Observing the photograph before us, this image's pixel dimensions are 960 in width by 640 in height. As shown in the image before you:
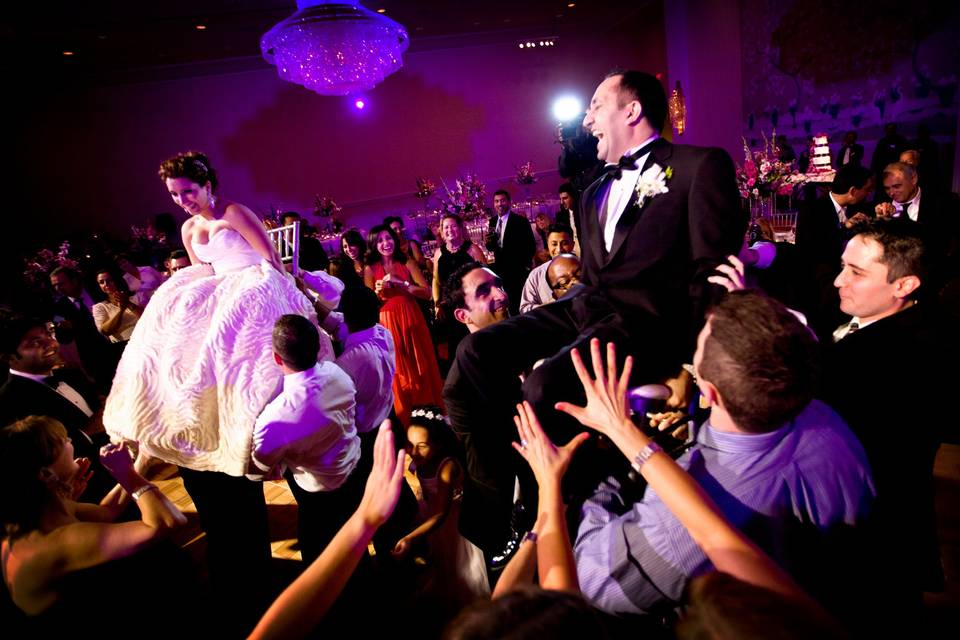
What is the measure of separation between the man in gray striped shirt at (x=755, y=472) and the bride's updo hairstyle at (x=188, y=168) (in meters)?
2.31

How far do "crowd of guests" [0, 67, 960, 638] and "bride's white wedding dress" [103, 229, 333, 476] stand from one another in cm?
2

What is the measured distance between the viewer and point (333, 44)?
4.66m

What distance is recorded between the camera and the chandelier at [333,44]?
4.48 metres

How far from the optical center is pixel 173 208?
10.8 meters

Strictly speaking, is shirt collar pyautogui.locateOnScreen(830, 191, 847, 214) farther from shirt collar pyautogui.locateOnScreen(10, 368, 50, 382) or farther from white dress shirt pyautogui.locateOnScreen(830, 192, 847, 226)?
shirt collar pyautogui.locateOnScreen(10, 368, 50, 382)

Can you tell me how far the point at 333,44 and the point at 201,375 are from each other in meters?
4.01

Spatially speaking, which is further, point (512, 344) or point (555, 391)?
point (512, 344)

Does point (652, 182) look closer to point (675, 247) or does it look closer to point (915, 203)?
point (675, 247)

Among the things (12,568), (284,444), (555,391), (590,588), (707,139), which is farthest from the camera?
(707,139)

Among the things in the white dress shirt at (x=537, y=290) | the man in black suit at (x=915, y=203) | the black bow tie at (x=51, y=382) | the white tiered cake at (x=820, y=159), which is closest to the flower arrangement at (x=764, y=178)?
the white tiered cake at (x=820, y=159)

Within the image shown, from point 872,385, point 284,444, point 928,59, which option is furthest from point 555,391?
point 928,59

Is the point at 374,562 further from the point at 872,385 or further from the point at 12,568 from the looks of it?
the point at 872,385

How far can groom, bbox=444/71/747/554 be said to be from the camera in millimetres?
1605

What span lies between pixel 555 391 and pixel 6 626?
1843mm
